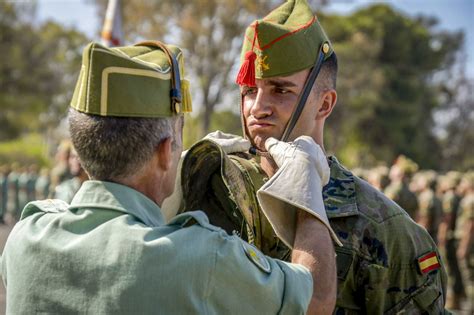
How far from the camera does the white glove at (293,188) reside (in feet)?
6.51

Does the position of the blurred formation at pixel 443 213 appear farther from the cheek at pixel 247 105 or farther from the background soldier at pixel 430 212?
the cheek at pixel 247 105

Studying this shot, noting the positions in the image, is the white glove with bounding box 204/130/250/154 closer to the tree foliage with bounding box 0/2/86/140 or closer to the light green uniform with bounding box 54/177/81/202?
the light green uniform with bounding box 54/177/81/202

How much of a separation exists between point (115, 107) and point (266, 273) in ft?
1.77

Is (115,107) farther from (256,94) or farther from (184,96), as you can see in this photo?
(256,94)

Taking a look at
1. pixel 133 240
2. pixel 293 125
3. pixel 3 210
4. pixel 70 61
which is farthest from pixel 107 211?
pixel 70 61

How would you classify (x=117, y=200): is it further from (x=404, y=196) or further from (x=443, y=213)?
(x=443, y=213)

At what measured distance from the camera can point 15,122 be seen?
40.7m

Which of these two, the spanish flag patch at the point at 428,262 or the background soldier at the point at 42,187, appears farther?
the background soldier at the point at 42,187

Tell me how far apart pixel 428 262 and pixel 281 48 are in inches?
34.0

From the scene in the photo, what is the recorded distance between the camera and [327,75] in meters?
2.62

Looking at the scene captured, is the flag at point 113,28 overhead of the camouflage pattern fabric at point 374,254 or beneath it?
overhead

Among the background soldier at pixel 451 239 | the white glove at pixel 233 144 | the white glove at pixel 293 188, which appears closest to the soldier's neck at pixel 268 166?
the white glove at pixel 233 144

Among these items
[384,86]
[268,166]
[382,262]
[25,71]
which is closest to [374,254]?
[382,262]

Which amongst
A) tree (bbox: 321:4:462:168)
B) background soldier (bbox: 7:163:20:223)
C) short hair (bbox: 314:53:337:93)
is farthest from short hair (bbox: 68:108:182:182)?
tree (bbox: 321:4:462:168)
